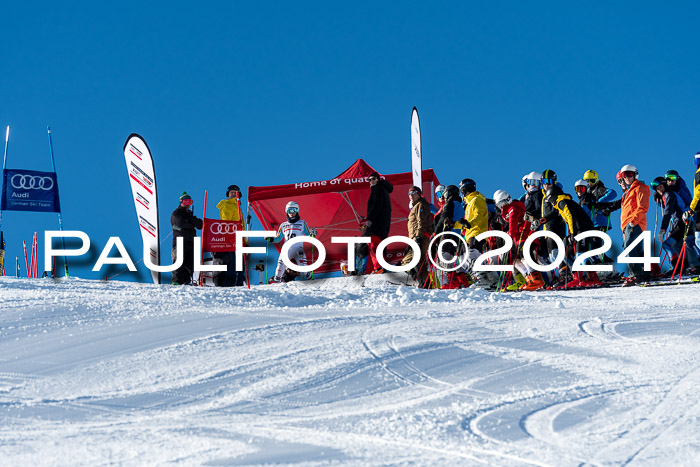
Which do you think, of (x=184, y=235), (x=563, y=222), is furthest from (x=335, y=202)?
(x=563, y=222)

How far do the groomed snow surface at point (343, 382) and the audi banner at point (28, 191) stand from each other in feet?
19.8

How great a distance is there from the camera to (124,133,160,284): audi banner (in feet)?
45.3

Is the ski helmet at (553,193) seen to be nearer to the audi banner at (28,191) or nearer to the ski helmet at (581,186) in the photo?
the ski helmet at (581,186)

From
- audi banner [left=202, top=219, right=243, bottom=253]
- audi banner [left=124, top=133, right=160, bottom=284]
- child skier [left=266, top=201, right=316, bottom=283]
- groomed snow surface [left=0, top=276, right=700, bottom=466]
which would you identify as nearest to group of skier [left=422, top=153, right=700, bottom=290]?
child skier [left=266, top=201, right=316, bottom=283]

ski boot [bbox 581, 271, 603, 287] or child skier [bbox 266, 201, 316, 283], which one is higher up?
child skier [bbox 266, 201, 316, 283]

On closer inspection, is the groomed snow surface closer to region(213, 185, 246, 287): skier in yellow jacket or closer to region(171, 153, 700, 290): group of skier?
region(171, 153, 700, 290): group of skier

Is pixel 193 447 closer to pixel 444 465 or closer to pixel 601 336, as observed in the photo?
pixel 444 465

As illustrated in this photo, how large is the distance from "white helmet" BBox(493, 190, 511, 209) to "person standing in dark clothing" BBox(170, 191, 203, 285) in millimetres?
4448

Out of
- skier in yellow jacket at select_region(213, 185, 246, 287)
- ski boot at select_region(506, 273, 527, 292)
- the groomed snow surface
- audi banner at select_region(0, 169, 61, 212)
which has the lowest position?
the groomed snow surface

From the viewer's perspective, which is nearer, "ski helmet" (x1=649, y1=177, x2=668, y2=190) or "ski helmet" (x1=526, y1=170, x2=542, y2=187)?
"ski helmet" (x1=649, y1=177, x2=668, y2=190)

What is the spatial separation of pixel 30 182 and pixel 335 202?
5792 millimetres

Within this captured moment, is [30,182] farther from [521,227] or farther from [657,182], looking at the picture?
[657,182]

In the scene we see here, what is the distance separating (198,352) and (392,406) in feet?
5.94

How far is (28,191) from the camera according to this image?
529 inches
